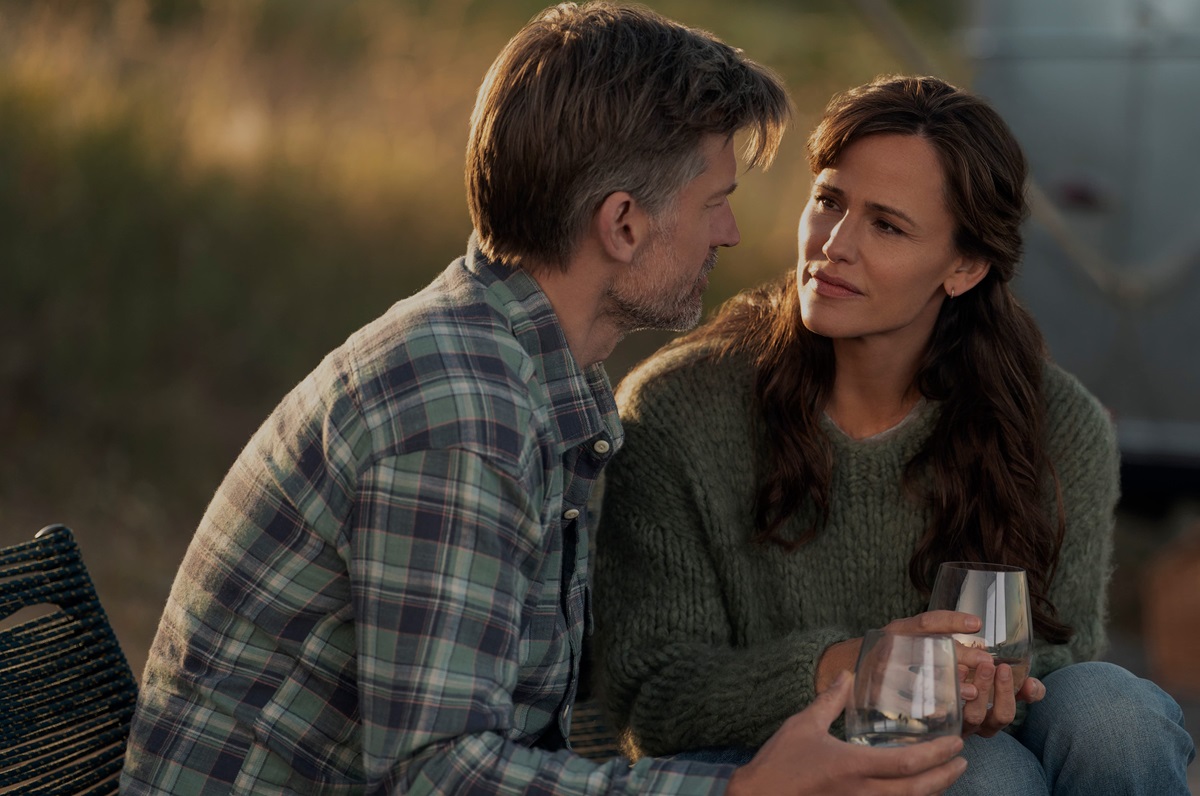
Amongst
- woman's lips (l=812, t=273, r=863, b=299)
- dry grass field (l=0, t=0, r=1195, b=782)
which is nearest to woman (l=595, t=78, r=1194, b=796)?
woman's lips (l=812, t=273, r=863, b=299)

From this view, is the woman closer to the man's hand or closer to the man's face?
the man's face

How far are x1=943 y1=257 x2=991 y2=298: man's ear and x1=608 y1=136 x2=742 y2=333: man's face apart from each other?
612mm

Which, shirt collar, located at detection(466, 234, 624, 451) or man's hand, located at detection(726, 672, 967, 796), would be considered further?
shirt collar, located at detection(466, 234, 624, 451)

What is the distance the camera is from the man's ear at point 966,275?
2418 mm

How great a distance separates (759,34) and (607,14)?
6563 millimetres

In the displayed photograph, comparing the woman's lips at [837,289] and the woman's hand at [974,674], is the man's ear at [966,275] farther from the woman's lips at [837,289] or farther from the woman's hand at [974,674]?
the woman's hand at [974,674]

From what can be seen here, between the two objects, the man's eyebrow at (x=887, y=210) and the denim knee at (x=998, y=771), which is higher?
the man's eyebrow at (x=887, y=210)

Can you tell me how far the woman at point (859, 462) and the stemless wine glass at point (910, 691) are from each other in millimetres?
695

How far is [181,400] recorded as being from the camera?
228 inches

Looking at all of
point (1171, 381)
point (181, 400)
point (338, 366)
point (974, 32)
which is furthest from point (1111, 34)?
point (338, 366)

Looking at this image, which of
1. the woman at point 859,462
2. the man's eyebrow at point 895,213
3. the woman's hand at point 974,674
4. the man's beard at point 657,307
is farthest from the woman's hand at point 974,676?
the man's eyebrow at point 895,213

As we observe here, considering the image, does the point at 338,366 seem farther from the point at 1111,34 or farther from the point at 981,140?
the point at 1111,34

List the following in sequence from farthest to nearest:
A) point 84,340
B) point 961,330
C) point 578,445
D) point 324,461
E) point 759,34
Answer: point 759,34, point 84,340, point 961,330, point 578,445, point 324,461

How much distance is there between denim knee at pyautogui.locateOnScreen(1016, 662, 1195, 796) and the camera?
2037 mm
